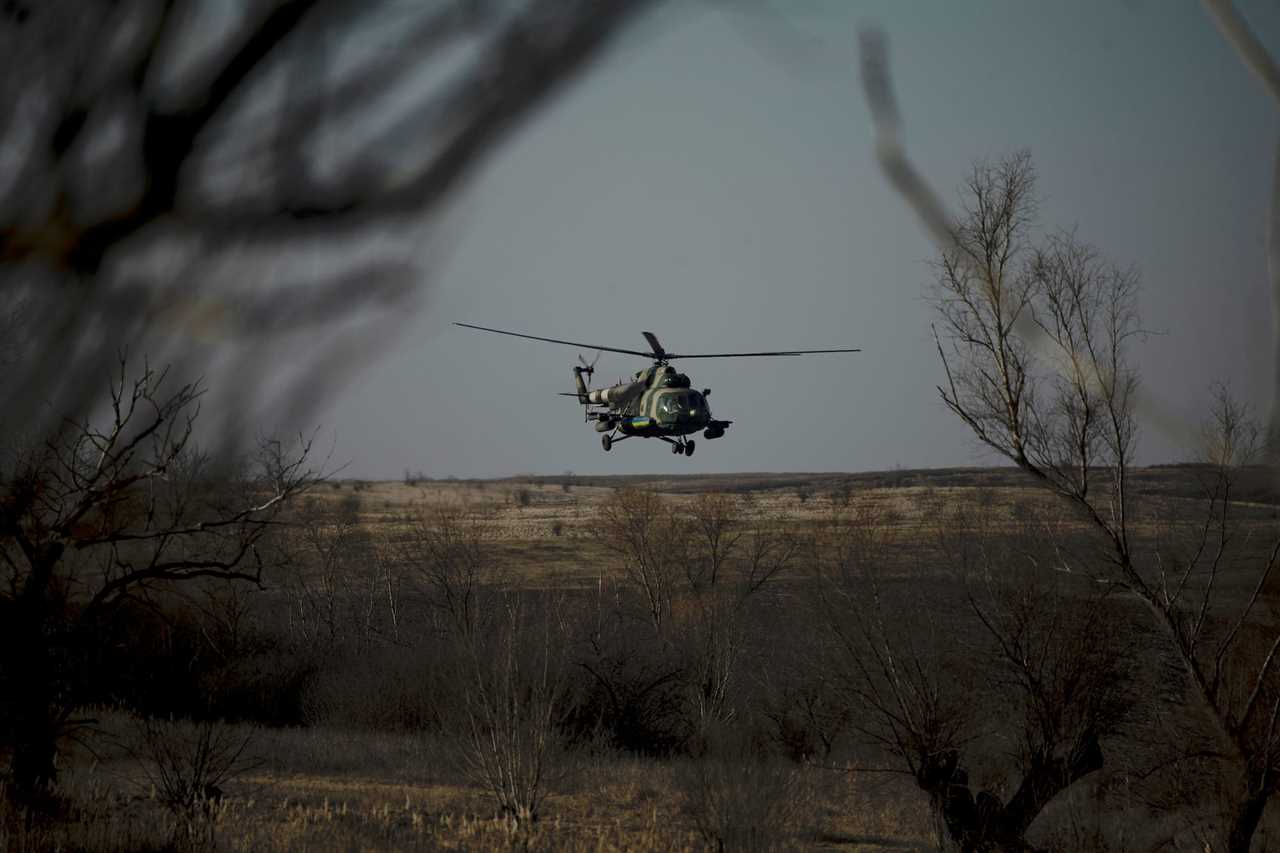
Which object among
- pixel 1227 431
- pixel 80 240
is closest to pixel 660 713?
pixel 1227 431

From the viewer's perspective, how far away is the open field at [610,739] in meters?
12.8

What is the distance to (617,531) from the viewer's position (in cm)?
5156

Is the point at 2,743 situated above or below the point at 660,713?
above

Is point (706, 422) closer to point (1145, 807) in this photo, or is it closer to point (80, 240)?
point (1145, 807)

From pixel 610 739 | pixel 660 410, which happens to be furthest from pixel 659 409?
pixel 610 739

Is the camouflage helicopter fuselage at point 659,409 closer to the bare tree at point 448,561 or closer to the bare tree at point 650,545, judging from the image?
the bare tree at point 448,561

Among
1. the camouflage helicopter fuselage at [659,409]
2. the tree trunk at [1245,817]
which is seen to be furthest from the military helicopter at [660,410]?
the tree trunk at [1245,817]

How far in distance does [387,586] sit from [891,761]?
90.3ft

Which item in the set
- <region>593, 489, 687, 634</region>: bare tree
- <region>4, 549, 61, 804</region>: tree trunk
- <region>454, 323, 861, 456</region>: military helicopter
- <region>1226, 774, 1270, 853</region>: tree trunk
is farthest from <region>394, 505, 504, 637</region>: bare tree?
<region>4, 549, 61, 804</region>: tree trunk

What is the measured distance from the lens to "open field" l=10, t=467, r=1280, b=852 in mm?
12766

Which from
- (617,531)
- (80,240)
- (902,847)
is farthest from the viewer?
(617,531)

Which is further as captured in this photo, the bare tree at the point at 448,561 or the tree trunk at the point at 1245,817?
the bare tree at the point at 448,561

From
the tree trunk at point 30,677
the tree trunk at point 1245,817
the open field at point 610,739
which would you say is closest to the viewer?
the tree trunk at point 30,677

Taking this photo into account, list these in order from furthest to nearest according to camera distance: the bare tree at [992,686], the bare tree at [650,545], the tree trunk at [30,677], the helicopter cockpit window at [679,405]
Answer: the bare tree at [650,545]
the helicopter cockpit window at [679,405]
the bare tree at [992,686]
the tree trunk at [30,677]
